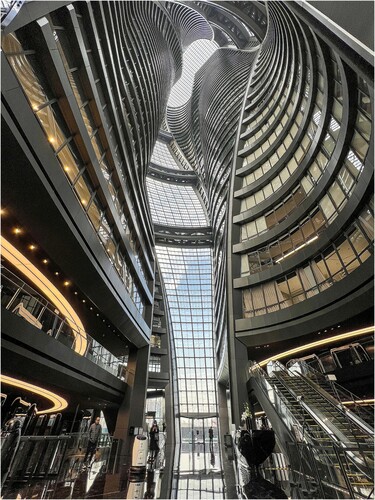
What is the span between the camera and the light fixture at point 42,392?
38.0 feet

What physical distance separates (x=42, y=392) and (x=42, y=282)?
6.00 metres

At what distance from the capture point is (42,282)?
1328cm

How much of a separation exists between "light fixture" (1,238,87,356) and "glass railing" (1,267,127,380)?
11 cm

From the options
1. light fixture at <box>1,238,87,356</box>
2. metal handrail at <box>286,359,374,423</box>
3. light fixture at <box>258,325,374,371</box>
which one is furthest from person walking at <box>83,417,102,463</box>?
light fixture at <box>258,325,374,371</box>

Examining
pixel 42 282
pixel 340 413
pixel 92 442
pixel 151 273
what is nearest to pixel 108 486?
pixel 92 442

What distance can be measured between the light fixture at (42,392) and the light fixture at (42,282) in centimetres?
267

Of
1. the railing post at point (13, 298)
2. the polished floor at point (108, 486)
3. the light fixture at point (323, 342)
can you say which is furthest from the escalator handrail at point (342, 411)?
the railing post at point (13, 298)

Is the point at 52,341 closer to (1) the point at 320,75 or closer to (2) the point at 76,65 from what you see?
(2) the point at 76,65

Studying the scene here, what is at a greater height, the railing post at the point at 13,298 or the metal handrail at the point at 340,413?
the railing post at the point at 13,298

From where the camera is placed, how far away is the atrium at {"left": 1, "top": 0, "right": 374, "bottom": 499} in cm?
716

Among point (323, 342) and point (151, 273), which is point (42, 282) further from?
point (323, 342)

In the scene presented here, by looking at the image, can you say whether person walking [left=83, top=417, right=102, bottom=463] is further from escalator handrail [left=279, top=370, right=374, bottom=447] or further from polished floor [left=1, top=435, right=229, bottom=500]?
escalator handrail [left=279, top=370, right=374, bottom=447]

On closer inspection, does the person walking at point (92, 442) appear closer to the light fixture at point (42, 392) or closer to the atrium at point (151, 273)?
the atrium at point (151, 273)

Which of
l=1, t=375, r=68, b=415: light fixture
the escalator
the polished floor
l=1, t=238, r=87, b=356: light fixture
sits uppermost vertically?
l=1, t=238, r=87, b=356: light fixture
